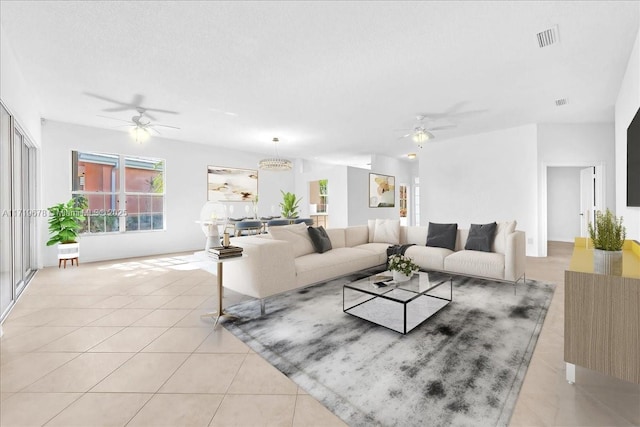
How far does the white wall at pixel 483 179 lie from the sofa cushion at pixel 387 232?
2802mm

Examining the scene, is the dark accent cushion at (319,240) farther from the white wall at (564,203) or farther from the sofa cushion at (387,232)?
the white wall at (564,203)

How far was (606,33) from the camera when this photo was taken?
278cm

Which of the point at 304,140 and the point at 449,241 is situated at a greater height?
the point at 304,140

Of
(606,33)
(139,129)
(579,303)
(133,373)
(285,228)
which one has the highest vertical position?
(606,33)

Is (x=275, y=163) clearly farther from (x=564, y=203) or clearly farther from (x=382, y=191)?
(x=564, y=203)

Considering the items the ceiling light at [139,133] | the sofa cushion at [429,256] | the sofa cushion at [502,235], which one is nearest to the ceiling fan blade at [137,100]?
the ceiling light at [139,133]

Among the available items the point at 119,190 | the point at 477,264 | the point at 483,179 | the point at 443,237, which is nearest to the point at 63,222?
the point at 119,190

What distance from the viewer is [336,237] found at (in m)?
4.58

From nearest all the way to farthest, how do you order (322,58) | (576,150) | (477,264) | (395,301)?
(395,301), (322,58), (477,264), (576,150)

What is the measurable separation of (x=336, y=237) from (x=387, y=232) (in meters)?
1.02

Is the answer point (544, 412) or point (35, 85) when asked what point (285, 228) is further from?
point (35, 85)

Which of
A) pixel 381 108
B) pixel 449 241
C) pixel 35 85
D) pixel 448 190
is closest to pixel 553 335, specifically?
pixel 449 241

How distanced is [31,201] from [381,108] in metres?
6.06

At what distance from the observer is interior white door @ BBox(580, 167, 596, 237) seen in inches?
246
